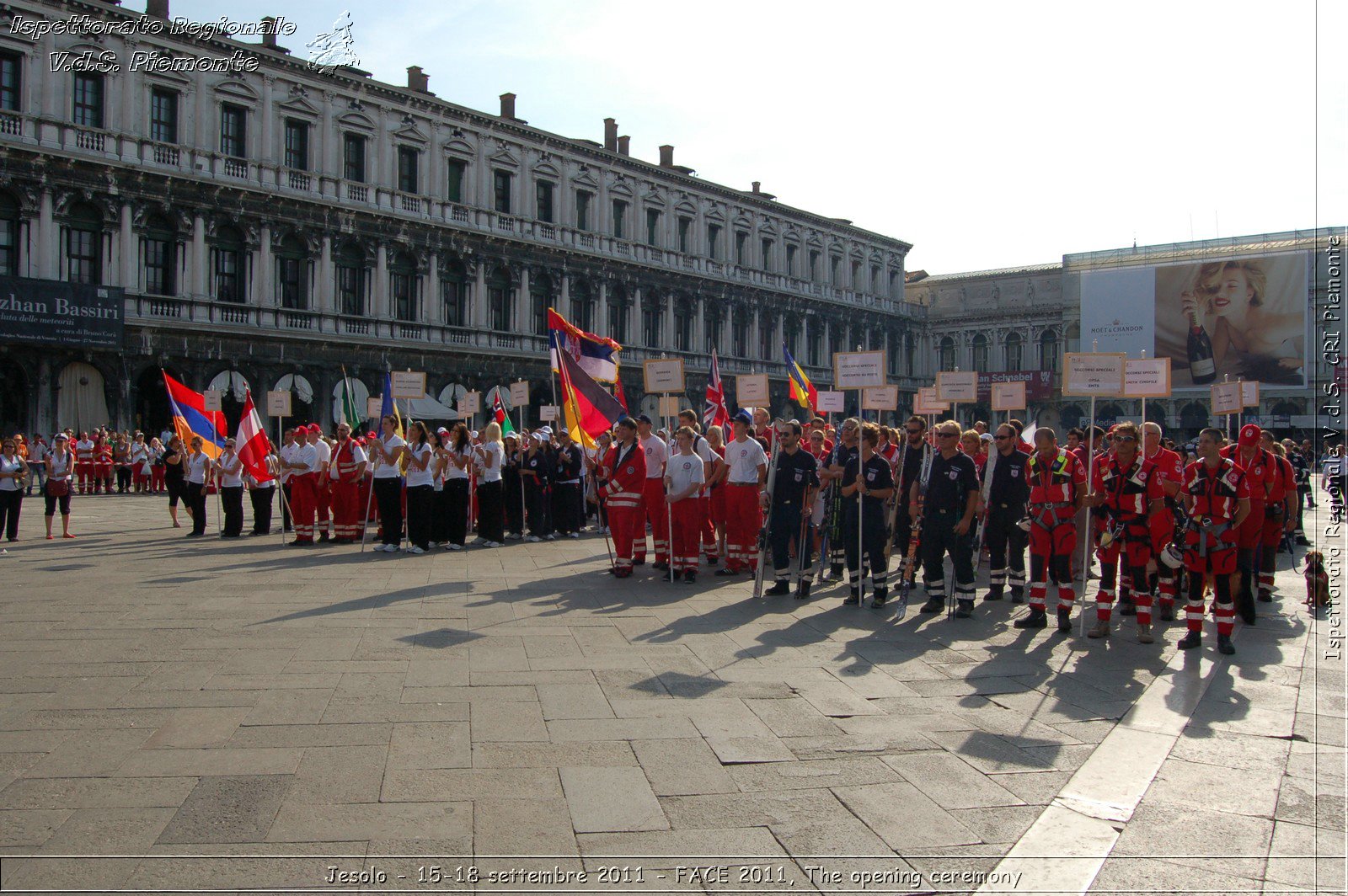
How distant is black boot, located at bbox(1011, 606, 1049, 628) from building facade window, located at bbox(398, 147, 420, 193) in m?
33.5

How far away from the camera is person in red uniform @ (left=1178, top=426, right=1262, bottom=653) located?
7.84m

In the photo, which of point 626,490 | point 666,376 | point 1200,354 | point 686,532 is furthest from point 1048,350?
point 686,532

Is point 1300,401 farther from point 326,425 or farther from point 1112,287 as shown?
point 326,425

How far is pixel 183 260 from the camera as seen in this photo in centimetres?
3186

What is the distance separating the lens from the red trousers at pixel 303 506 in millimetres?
14703

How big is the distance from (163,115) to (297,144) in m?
4.44

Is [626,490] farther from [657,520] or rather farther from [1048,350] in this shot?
[1048,350]

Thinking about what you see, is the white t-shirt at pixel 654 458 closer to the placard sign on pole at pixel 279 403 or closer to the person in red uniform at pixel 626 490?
the person in red uniform at pixel 626 490

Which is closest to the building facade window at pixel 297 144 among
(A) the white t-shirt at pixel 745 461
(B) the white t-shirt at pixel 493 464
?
(B) the white t-shirt at pixel 493 464

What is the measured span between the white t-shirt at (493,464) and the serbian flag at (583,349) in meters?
1.76

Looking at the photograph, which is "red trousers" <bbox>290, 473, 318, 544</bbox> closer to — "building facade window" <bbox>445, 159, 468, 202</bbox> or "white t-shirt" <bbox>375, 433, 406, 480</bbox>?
"white t-shirt" <bbox>375, 433, 406, 480</bbox>

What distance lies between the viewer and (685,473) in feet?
36.3

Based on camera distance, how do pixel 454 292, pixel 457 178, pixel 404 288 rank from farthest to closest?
pixel 457 178, pixel 454 292, pixel 404 288

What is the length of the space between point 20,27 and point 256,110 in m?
6.93
